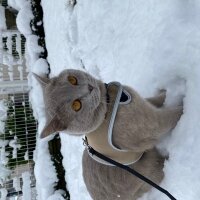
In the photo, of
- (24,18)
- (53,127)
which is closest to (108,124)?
(53,127)

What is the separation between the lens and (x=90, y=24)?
338cm

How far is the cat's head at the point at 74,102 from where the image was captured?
1625 mm

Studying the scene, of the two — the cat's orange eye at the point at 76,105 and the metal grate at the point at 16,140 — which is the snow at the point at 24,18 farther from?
the cat's orange eye at the point at 76,105

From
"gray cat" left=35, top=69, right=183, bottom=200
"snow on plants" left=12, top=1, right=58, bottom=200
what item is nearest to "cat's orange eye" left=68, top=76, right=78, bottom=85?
"gray cat" left=35, top=69, right=183, bottom=200

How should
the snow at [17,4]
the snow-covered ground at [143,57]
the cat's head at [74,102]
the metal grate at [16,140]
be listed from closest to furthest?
the cat's head at [74,102], the snow-covered ground at [143,57], the metal grate at [16,140], the snow at [17,4]

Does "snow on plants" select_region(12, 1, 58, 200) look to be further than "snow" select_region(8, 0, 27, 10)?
No

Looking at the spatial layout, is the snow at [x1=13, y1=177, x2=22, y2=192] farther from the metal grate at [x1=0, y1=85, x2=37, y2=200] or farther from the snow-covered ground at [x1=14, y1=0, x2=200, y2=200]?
the snow-covered ground at [x1=14, y1=0, x2=200, y2=200]

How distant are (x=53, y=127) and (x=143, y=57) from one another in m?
1.28

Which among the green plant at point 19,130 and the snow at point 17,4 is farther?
the snow at point 17,4

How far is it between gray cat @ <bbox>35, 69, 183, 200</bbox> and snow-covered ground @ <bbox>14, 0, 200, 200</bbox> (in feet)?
0.39

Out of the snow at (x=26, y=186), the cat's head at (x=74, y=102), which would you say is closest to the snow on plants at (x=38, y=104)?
the snow at (x=26, y=186)

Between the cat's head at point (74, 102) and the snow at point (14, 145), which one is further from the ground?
the cat's head at point (74, 102)

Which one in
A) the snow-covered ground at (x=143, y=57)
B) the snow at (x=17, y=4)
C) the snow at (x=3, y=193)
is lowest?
the snow at (x=3, y=193)

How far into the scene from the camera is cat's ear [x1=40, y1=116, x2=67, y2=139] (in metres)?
1.50
